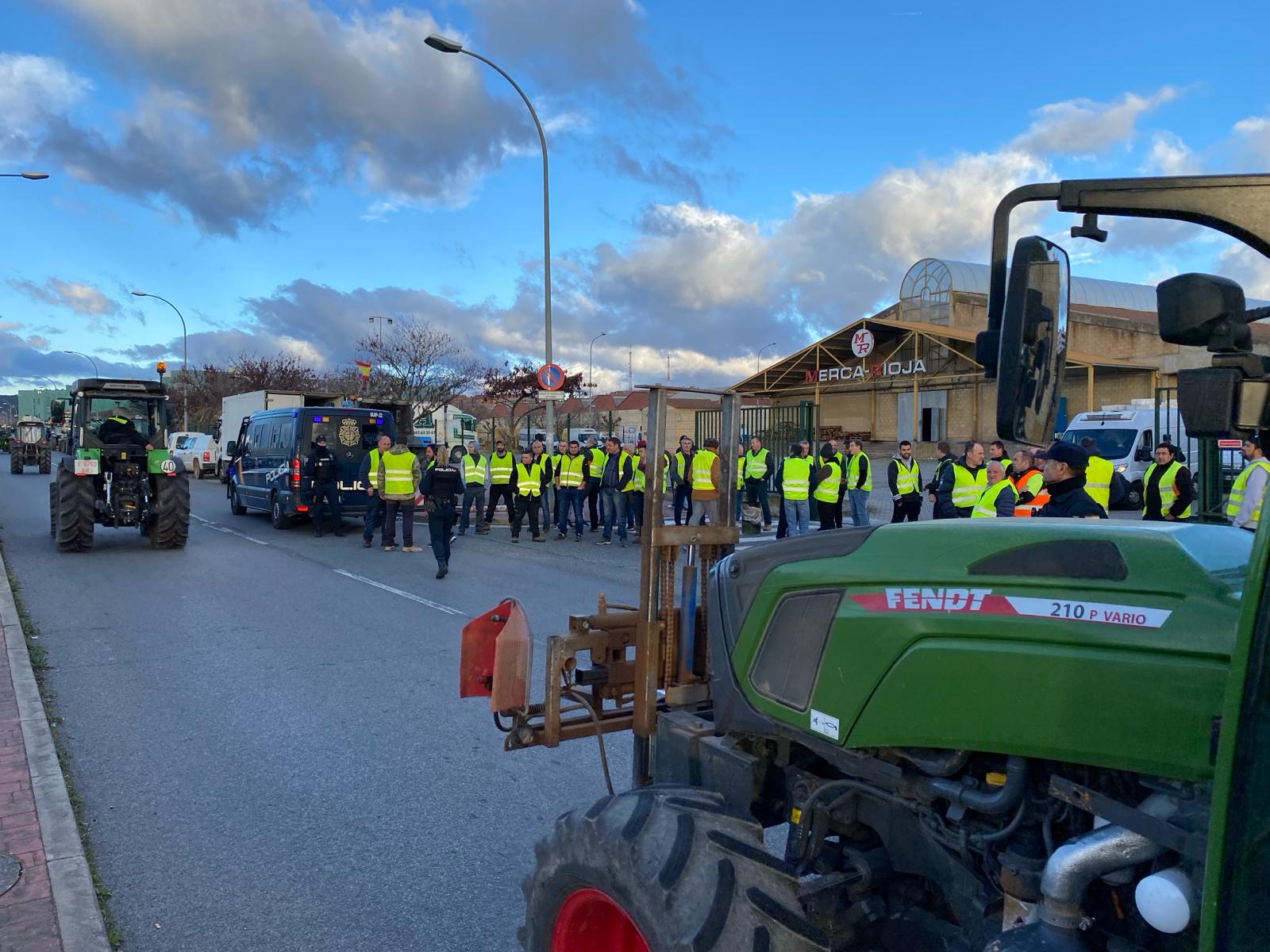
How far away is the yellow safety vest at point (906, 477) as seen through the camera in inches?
566

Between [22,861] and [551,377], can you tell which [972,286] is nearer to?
[551,377]

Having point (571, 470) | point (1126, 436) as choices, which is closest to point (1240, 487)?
point (571, 470)

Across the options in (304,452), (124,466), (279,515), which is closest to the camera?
(124,466)

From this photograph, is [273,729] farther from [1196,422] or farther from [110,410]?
[110,410]

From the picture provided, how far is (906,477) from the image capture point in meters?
14.4

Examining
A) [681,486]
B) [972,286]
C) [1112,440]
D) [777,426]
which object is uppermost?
[972,286]

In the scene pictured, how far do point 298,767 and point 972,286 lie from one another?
33.8 m

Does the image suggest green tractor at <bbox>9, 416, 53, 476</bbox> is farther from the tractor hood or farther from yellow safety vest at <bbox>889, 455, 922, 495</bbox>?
the tractor hood

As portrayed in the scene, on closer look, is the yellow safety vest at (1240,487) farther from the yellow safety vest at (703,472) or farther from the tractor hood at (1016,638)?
the tractor hood at (1016,638)

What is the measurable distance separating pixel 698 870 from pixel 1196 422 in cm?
141

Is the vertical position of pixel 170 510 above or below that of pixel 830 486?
below

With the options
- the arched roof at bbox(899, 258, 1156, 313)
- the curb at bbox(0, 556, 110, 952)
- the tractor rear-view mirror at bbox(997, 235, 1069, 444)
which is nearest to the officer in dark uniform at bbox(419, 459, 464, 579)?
the curb at bbox(0, 556, 110, 952)

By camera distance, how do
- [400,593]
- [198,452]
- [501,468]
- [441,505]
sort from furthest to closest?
1. [198,452]
2. [501,468]
3. [441,505]
4. [400,593]

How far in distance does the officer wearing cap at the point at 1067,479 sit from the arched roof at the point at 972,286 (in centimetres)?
2849
